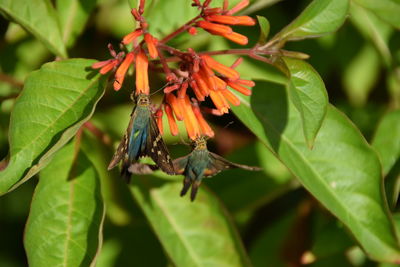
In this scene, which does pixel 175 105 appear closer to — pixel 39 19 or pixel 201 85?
pixel 201 85

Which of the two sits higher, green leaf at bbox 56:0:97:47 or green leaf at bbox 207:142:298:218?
green leaf at bbox 56:0:97:47

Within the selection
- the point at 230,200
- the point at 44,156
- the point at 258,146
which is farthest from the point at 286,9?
the point at 44,156

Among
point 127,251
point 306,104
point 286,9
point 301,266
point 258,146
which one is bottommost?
point 301,266

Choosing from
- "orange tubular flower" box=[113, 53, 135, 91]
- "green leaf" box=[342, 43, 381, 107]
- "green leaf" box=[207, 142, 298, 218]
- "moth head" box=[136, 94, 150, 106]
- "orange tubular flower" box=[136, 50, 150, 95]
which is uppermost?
"orange tubular flower" box=[113, 53, 135, 91]

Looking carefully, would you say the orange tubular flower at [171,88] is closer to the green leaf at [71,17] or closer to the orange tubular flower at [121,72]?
the orange tubular flower at [121,72]

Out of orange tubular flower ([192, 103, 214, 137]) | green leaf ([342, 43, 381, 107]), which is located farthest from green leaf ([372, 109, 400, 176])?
orange tubular flower ([192, 103, 214, 137])

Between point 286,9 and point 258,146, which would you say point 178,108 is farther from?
point 286,9

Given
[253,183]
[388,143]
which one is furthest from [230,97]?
[253,183]

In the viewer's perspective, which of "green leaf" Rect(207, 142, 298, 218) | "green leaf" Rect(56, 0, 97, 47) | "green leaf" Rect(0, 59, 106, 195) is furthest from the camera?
"green leaf" Rect(207, 142, 298, 218)

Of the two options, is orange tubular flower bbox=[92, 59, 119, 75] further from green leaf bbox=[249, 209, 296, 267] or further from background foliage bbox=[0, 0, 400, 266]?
green leaf bbox=[249, 209, 296, 267]
